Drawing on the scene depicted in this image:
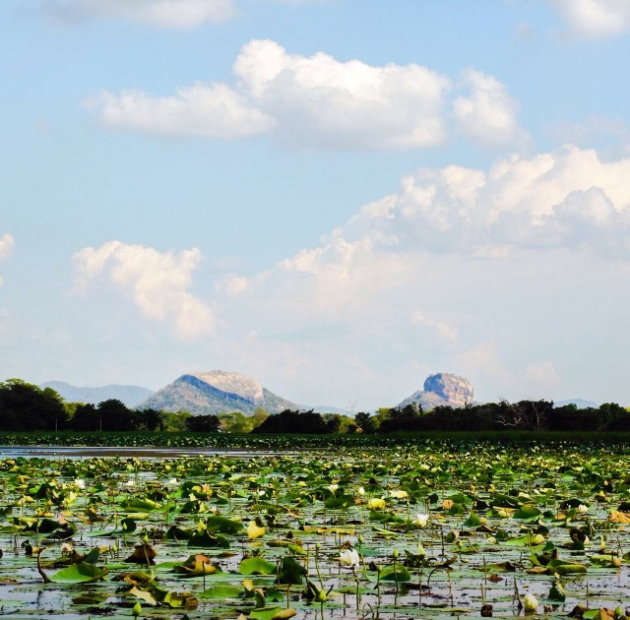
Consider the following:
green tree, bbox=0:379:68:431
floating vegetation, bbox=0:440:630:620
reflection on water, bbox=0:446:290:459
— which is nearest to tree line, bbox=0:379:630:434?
green tree, bbox=0:379:68:431

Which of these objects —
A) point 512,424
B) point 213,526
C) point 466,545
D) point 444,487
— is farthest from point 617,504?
point 512,424

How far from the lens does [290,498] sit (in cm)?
1188

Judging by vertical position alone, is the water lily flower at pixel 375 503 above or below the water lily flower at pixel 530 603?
above

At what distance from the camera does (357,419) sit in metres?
104

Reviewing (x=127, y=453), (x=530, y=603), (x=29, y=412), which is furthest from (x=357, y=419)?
(x=530, y=603)

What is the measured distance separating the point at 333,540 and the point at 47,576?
284 cm

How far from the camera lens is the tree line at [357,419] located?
77.6 m

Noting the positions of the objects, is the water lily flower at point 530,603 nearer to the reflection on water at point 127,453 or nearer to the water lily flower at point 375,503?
the water lily flower at point 375,503

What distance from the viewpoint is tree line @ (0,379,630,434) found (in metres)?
77.6

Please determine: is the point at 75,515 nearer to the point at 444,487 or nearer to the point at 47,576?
the point at 47,576

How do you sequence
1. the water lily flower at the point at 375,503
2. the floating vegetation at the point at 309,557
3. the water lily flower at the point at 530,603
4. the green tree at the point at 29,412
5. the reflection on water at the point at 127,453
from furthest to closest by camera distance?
the green tree at the point at 29,412
the reflection on water at the point at 127,453
the water lily flower at the point at 375,503
the floating vegetation at the point at 309,557
the water lily flower at the point at 530,603

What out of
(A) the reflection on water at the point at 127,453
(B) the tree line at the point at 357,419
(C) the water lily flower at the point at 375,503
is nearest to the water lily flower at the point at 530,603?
(C) the water lily flower at the point at 375,503

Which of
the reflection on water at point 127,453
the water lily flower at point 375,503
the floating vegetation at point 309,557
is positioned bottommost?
the reflection on water at point 127,453

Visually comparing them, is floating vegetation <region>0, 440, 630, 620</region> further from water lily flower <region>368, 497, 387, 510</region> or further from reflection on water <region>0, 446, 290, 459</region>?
reflection on water <region>0, 446, 290, 459</region>
